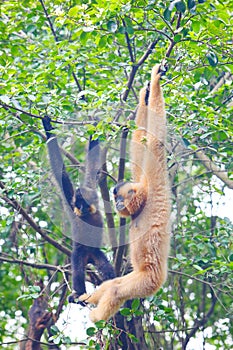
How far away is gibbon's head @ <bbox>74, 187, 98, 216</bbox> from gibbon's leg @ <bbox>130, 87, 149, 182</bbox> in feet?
2.51

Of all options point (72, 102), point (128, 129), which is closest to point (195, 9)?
point (128, 129)

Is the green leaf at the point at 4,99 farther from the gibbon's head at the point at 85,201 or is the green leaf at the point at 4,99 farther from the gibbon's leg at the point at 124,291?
the gibbon's leg at the point at 124,291

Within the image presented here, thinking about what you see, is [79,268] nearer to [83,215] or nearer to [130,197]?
[83,215]

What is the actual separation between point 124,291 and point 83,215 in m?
1.22

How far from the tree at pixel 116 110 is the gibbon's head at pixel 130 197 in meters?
0.44

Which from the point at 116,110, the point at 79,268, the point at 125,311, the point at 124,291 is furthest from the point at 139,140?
the point at 79,268

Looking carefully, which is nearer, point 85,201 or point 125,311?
point 125,311

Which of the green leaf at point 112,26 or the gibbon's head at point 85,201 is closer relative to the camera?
the green leaf at point 112,26

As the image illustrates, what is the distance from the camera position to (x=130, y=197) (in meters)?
5.30

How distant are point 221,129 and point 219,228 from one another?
3.89 ft

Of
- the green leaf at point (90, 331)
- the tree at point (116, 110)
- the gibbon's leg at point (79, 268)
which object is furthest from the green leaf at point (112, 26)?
the green leaf at point (90, 331)

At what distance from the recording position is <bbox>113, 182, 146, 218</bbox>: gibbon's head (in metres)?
5.31

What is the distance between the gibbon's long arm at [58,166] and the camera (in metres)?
6.02

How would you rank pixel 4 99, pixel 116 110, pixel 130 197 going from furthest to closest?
pixel 116 110, pixel 130 197, pixel 4 99
